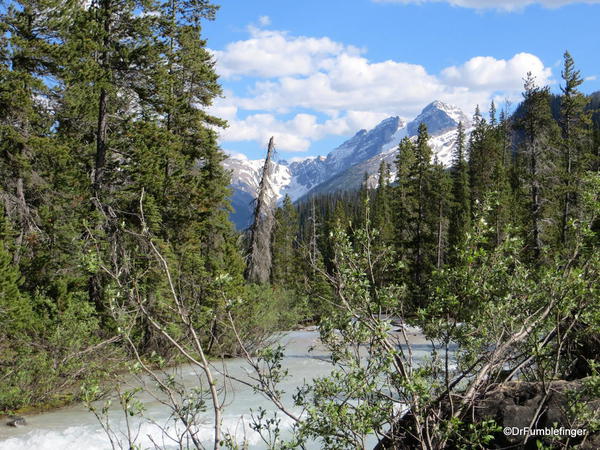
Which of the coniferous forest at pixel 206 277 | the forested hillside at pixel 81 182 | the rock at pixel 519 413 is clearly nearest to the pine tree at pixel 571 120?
the coniferous forest at pixel 206 277

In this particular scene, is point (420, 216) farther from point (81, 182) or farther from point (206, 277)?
point (81, 182)

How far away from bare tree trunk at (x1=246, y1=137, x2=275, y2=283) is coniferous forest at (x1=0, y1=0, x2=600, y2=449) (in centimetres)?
15

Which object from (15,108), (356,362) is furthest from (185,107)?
(356,362)

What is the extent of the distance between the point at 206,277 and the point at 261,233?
21.9 ft

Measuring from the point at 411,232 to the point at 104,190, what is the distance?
27.2m

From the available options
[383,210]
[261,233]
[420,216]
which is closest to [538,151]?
[420,216]

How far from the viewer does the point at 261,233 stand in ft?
81.5

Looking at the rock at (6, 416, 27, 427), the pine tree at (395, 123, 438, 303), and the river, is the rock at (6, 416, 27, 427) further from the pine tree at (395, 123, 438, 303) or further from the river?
the pine tree at (395, 123, 438, 303)

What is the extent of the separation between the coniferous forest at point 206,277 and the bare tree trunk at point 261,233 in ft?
0.48

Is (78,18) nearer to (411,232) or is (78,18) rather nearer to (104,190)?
(104,190)

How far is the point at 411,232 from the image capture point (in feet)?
128

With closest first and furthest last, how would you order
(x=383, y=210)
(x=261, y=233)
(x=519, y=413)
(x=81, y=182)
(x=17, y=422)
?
(x=519, y=413) < (x=17, y=422) < (x=81, y=182) < (x=261, y=233) < (x=383, y=210)

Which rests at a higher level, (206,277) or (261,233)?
(261,233)

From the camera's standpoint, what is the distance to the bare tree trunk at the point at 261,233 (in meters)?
24.5
